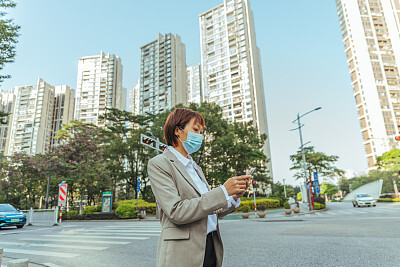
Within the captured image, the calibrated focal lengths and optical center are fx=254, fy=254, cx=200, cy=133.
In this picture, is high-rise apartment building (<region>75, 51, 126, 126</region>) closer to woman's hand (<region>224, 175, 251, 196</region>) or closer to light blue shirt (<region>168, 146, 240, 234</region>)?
light blue shirt (<region>168, 146, 240, 234</region>)

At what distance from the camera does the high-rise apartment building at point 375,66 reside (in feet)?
256

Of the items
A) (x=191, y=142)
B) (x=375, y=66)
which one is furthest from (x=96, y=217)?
(x=375, y=66)

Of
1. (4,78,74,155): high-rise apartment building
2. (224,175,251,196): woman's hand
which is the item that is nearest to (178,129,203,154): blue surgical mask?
(224,175,251,196): woman's hand

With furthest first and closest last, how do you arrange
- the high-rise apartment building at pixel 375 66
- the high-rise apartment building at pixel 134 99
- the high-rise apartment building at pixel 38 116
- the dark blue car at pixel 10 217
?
1. the high-rise apartment building at pixel 134 99
2. the high-rise apartment building at pixel 38 116
3. the high-rise apartment building at pixel 375 66
4. the dark blue car at pixel 10 217

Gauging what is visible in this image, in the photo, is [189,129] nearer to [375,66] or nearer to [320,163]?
[320,163]

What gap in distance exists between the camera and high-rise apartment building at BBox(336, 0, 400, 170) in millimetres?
77938

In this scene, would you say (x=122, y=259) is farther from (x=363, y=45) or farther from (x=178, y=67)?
(x=363, y=45)

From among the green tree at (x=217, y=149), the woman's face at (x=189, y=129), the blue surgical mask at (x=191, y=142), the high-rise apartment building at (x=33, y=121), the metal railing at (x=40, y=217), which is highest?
the high-rise apartment building at (x=33, y=121)

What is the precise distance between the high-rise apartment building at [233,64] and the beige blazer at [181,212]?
68.4 meters

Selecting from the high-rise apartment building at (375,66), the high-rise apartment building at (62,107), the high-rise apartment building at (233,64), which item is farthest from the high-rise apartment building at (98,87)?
the high-rise apartment building at (375,66)

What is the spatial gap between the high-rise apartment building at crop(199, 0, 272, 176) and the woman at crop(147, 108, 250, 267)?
6826 centimetres

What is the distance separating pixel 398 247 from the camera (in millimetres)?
5191

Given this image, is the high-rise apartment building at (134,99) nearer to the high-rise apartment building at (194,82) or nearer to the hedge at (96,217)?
the high-rise apartment building at (194,82)

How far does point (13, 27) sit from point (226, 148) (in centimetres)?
2155
